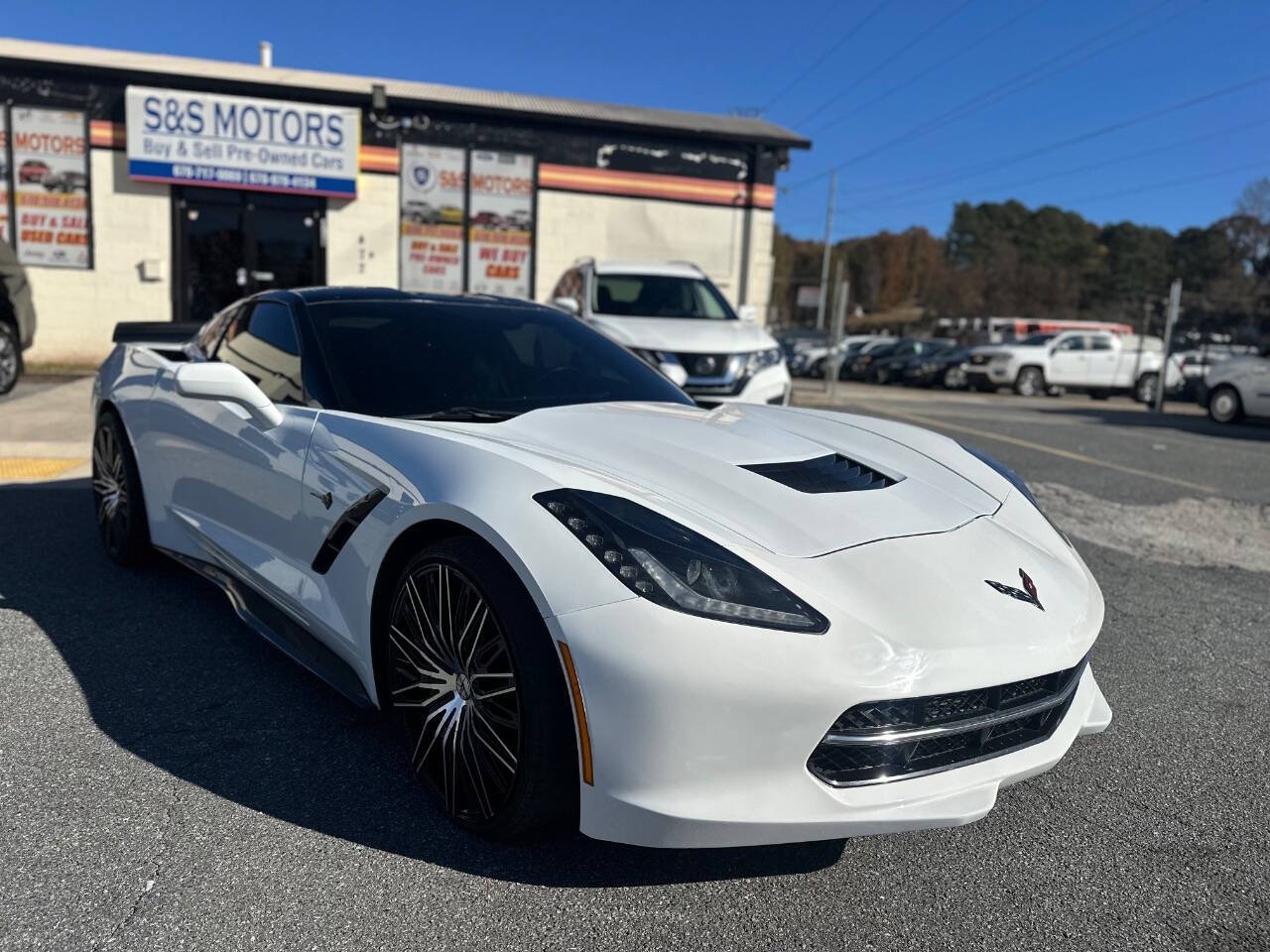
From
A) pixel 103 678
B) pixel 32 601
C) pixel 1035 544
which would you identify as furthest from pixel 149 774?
pixel 1035 544

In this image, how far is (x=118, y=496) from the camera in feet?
14.3

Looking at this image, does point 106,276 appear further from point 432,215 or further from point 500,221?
point 500,221

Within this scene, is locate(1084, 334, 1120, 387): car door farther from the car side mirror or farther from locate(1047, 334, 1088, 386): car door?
the car side mirror

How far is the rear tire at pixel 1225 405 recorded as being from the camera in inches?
629

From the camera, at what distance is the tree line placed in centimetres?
7644

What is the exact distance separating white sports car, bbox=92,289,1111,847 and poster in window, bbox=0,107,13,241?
1489 centimetres

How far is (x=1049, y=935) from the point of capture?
205 centimetres

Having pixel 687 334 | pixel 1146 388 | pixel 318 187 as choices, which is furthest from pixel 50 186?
pixel 1146 388

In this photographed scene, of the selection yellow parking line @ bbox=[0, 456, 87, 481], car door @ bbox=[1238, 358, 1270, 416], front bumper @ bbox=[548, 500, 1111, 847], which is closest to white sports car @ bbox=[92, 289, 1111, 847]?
front bumper @ bbox=[548, 500, 1111, 847]

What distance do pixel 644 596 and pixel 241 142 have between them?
15.7 metres

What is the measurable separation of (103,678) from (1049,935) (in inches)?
112

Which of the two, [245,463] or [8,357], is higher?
[245,463]

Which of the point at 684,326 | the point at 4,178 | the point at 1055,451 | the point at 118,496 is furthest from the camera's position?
the point at 4,178

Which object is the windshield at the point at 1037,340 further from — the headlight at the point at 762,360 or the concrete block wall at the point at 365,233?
the headlight at the point at 762,360
